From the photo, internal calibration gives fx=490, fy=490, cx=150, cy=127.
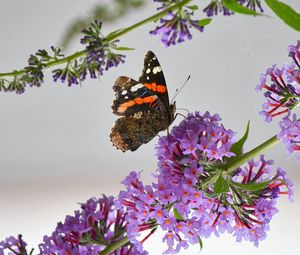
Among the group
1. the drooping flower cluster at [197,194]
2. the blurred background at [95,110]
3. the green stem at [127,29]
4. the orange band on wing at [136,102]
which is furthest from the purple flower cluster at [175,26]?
the blurred background at [95,110]

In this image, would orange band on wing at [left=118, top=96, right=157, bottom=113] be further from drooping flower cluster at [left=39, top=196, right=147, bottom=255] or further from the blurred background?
the blurred background

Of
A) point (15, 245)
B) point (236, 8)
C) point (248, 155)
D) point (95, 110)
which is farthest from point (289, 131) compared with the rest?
point (95, 110)

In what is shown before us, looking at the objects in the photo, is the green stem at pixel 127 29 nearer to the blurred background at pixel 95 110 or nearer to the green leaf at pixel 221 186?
the green leaf at pixel 221 186

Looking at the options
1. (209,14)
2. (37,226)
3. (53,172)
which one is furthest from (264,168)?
(53,172)

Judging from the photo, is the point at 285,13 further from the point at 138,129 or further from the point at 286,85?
the point at 138,129

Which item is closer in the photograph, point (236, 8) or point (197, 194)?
point (236, 8)

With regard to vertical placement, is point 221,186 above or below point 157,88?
below
